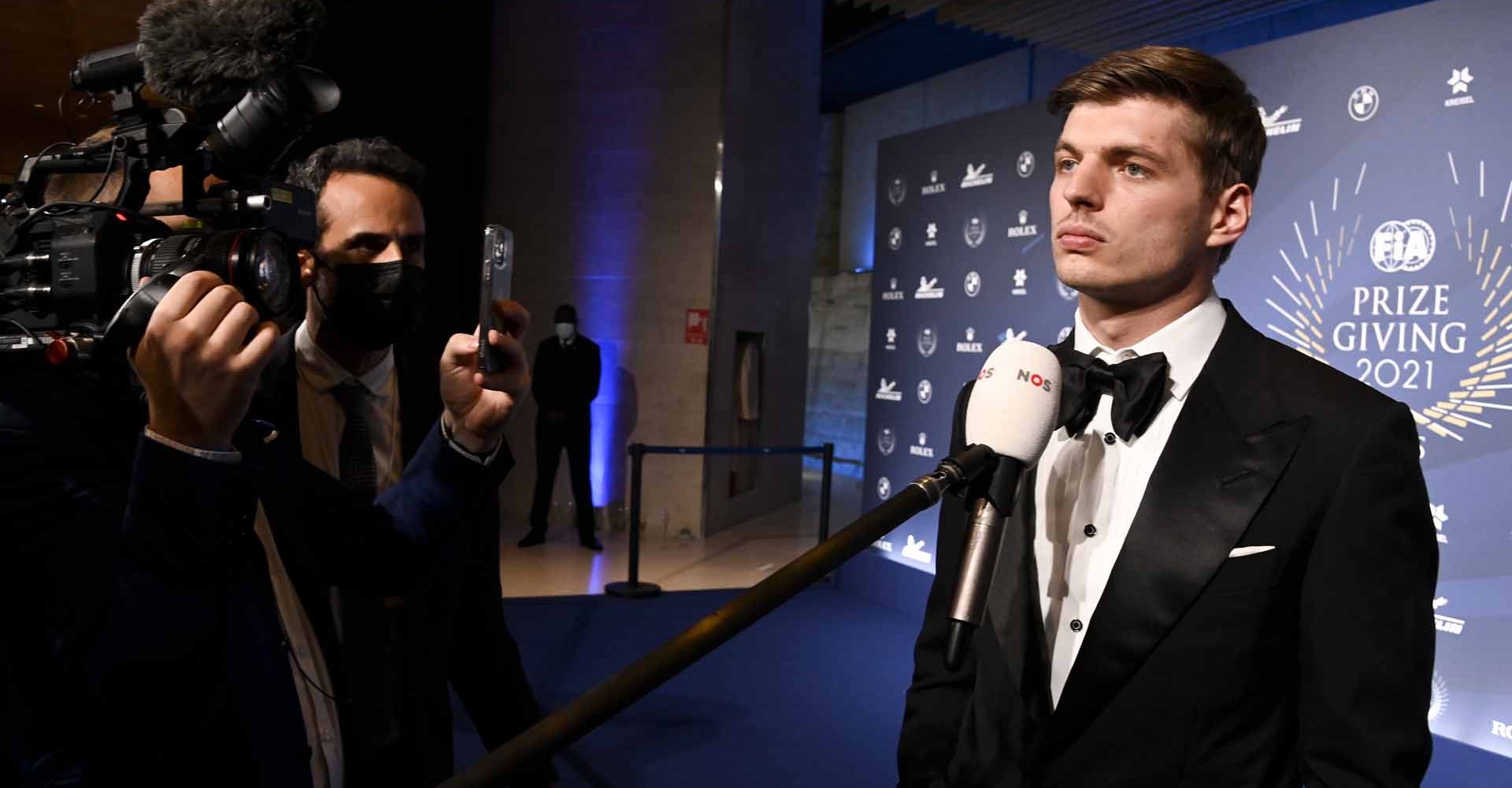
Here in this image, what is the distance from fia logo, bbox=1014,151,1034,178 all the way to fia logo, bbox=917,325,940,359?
39.4 inches

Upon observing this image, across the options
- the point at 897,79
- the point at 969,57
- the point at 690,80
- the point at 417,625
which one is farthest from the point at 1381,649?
the point at 897,79

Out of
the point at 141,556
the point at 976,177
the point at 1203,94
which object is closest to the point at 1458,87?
the point at 976,177

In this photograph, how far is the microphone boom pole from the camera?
2.02ft

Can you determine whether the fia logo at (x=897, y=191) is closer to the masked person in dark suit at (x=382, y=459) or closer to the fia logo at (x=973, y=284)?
the fia logo at (x=973, y=284)

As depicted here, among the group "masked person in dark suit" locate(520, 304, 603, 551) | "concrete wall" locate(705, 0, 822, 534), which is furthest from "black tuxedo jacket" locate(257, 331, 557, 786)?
"concrete wall" locate(705, 0, 822, 534)

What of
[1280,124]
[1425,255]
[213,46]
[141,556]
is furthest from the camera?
[1280,124]

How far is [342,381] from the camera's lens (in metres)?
1.71

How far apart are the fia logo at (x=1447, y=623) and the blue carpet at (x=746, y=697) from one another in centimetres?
37

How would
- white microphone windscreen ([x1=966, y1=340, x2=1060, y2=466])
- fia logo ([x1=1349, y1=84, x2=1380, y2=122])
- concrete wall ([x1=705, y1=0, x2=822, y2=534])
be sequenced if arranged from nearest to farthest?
white microphone windscreen ([x1=966, y1=340, x2=1060, y2=466]) < fia logo ([x1=1349, y1=84, x2=1380, y2=122]) < concrete wall ([x1=705, y1=0, x2=822, y2=534])

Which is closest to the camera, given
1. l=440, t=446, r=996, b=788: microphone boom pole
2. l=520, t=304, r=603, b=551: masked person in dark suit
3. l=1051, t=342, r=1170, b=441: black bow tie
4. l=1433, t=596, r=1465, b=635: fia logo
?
l=440, t=446, r=996, b=788: microphone boom pole

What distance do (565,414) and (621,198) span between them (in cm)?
191

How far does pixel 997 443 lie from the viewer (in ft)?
2.95

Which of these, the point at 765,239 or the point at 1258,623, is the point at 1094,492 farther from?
the point at 765,239

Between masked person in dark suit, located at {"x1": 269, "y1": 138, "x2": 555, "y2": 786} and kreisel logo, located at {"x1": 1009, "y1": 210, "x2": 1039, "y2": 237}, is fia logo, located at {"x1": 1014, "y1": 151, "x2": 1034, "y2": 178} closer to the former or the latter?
kreisel logo, located at {"x1": 1009, "y1": 210, "x2": 1039, "y2": 237}
